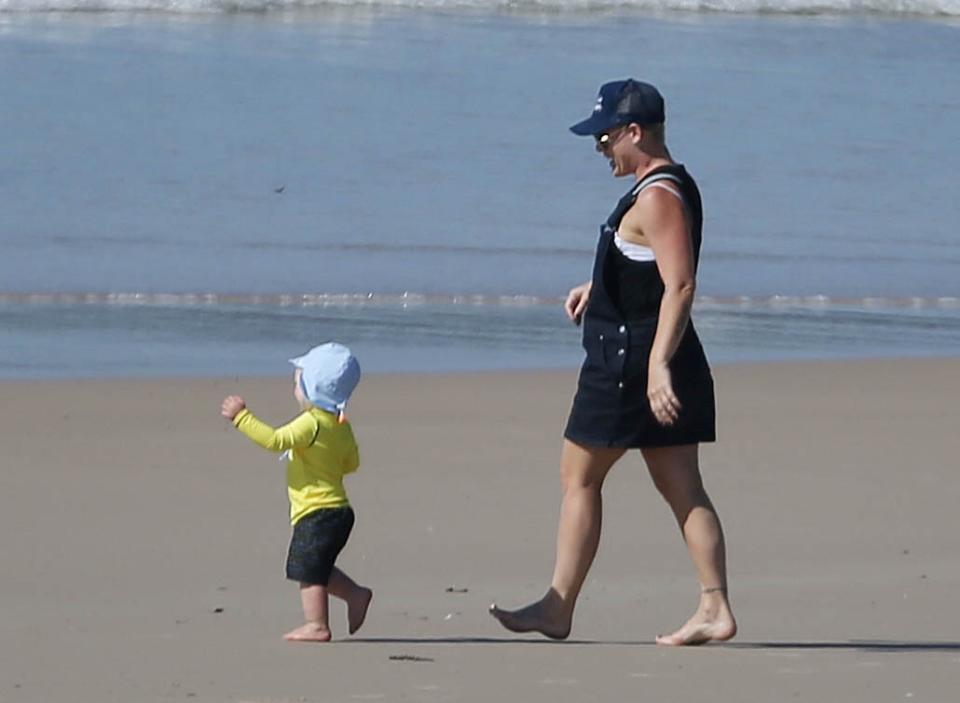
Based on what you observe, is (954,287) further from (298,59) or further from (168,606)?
(298,59)

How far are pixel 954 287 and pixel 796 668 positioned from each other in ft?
27.5

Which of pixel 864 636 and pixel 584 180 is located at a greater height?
pixel 864 636

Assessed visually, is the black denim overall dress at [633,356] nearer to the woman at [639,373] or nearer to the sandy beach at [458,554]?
the woman at [639,373]

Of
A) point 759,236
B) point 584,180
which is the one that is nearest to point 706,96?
point 584,180

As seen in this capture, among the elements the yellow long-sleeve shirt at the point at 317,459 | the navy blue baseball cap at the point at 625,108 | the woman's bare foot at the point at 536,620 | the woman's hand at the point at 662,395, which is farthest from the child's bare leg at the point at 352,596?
the navy blue baseball cap at the point at 625,108

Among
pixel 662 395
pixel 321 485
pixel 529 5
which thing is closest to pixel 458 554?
pixel 321 485

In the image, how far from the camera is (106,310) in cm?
1106

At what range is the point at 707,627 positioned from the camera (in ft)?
16.0

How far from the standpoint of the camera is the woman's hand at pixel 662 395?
4723 millimetres

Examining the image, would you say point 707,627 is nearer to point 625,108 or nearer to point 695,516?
point 695,516

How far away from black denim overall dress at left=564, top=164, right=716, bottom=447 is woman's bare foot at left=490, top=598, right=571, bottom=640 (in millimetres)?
431

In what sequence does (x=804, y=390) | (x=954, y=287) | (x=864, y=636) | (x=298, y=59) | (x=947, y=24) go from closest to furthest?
(x=864, y=636) → (x=804, y=390) → (x=954, y=287) → (x=298, y=59) → (x=947, y=24)

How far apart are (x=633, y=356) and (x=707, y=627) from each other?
0.67 meters

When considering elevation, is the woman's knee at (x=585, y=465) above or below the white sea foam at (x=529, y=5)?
above
